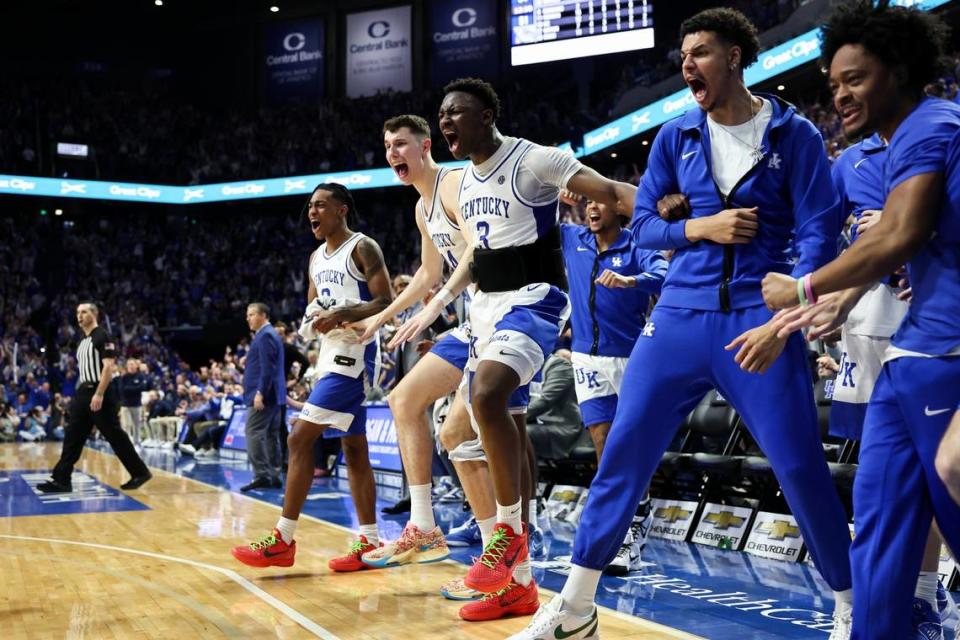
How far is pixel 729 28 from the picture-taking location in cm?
297

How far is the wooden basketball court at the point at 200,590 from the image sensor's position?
3682 millimetres

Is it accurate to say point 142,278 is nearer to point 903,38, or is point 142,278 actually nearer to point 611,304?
point 611,304

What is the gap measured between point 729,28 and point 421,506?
2.99m

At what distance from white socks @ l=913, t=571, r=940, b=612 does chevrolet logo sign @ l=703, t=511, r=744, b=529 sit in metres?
2.92

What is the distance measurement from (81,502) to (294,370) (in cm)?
614

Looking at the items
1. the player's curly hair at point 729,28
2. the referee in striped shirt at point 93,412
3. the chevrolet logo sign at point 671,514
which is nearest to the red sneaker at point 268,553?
the chevrolet logo sign at point 671,514

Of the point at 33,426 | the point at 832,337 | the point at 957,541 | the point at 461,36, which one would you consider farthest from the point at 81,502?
the point at 461,36

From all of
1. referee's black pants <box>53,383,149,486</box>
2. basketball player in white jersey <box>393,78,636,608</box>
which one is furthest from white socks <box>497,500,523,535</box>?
referee's black pants <box>53,383,149,486</box>

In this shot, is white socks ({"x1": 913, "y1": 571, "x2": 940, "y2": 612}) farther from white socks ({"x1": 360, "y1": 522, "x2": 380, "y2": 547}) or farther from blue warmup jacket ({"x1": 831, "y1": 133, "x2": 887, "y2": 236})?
white socks ({"x1": 360, "y1": 522, "x2": 380, "y2": 547})

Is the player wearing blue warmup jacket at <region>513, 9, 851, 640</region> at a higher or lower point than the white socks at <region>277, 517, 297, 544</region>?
higher

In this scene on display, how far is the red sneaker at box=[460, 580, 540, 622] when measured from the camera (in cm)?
379

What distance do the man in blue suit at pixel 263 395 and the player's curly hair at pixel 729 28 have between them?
24.8ft

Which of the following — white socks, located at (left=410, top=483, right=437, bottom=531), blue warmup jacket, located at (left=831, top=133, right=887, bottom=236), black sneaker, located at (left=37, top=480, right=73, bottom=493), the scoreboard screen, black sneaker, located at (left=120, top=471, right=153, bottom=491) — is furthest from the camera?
the scoreboard screen

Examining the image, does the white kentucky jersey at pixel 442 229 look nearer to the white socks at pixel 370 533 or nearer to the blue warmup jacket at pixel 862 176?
the white socks at pixel 370 533
